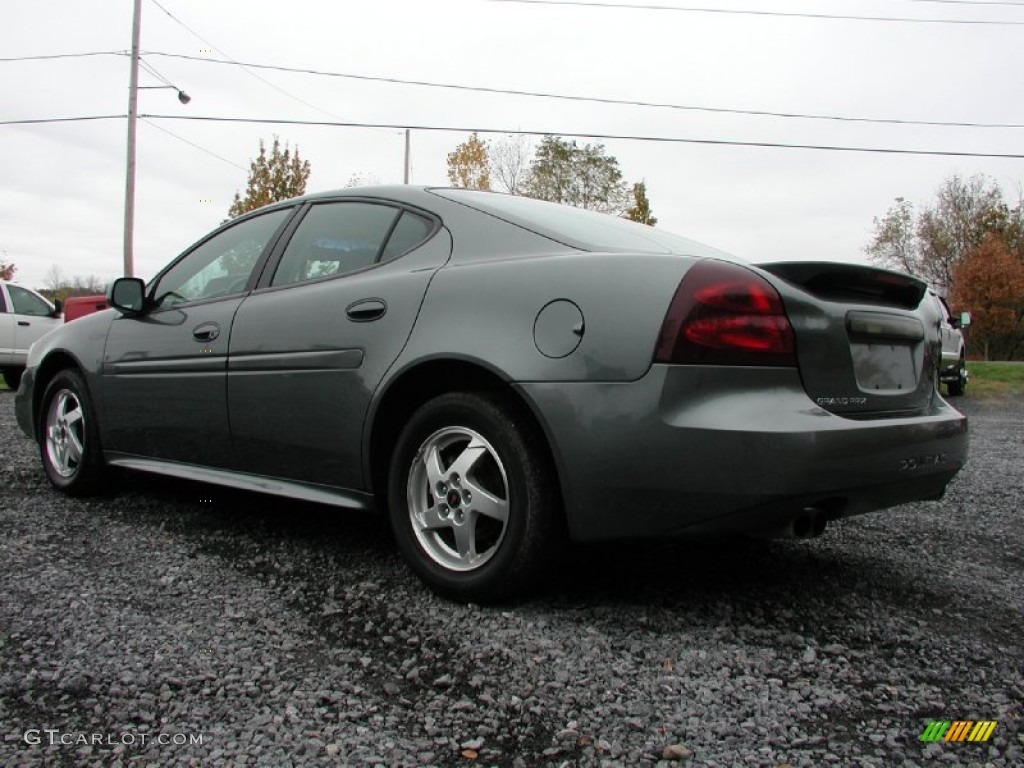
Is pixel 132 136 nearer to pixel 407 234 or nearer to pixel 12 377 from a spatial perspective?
pixel 12 377

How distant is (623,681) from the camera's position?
85.0 inches

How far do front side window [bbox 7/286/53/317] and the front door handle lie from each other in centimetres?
1120

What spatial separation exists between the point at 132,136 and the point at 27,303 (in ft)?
30.6

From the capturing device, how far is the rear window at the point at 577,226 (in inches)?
111

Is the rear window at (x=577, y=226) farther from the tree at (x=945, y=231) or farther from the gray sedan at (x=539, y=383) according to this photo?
the tree at (x=945, y=231)

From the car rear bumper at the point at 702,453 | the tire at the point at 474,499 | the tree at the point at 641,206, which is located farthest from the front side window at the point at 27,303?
the tree at the point at 641,206

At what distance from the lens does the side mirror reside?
4062 mm

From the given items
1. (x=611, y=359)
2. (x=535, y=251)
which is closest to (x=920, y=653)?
(x=611, y=359)

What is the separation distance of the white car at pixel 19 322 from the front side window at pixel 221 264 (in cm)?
998

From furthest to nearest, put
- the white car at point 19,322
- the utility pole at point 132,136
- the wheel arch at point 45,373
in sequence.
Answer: the utility pole at point 132,136 < the white car at point 19,322 < the wheel arch at point 45,373

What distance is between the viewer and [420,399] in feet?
9.64

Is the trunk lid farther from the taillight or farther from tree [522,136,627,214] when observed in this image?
tree [522,136,627,214]

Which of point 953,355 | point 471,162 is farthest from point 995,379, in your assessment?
point 471,162

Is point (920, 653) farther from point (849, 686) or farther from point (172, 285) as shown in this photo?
point (172, 285)
